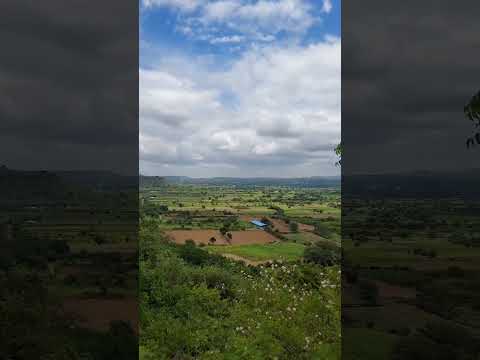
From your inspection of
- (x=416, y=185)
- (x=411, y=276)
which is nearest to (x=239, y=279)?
(x=411, y=276)

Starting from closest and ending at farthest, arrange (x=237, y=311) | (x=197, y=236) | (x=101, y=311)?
(x=101, y=311), (x=237, y=311), (x=197, y=236)

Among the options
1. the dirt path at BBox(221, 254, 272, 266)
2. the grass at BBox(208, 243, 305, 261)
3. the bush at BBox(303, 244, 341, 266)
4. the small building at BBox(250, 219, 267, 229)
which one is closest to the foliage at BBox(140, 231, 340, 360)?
the dirt path at BBox(221, 254, 272, 266)

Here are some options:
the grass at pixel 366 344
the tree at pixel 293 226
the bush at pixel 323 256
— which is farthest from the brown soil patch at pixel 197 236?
the grass at pixel 366 344

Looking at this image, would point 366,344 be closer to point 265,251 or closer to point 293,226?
point 265,251

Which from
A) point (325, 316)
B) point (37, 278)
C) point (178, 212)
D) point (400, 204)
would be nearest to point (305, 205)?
point (178, 212)

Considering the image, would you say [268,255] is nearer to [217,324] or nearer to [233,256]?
[233,256]

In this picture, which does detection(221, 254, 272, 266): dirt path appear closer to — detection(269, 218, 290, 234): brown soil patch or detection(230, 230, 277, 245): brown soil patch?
detection(230, 230, 277, 245): brown soil patch
